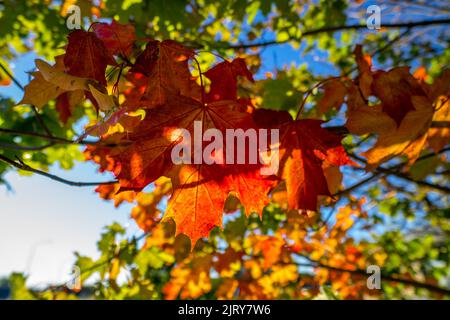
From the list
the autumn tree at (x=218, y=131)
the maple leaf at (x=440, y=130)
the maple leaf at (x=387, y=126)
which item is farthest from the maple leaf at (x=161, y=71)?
the maple leaf at (x=440, y=130)

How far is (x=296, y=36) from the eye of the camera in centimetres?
331

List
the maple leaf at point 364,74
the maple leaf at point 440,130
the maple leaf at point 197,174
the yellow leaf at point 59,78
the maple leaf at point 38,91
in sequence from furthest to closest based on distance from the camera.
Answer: the maple leaf at point 364,74 < the maple leaf at point 440,130 < the maple leaf at point 38,91 < the maple leaf at point 197,174 < the yellow leaf at point 59,78

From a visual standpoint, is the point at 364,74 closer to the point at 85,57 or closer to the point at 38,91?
the point at 85,57

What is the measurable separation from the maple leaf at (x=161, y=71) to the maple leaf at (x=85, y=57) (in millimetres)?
151

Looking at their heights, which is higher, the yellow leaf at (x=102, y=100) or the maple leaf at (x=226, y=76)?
the maple leaf at (x=226, y=76)

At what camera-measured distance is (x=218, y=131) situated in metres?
1.45

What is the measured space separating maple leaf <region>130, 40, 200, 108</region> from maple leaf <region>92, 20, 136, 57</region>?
0.15 metres

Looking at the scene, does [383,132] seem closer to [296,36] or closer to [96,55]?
[96,55]

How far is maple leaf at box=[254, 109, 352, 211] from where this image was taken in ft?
5.01

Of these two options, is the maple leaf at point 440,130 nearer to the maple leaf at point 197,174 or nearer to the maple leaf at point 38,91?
the maple leaf at point 197,174

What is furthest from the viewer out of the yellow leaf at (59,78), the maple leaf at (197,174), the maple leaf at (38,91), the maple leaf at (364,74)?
the maple leaf at (364,74)

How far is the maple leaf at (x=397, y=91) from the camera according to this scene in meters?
1.67

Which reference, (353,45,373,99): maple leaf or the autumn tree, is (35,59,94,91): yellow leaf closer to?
the autumn tree
